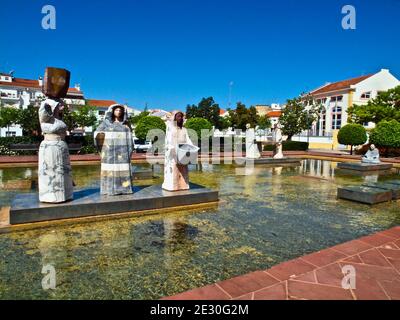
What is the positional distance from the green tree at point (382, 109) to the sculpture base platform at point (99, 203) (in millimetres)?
25867

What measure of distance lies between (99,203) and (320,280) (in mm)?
4209

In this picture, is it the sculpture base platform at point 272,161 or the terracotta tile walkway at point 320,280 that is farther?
the sculpture base platform at point 272,161

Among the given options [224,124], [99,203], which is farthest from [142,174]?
[224,124]

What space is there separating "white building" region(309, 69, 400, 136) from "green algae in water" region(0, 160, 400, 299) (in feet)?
122

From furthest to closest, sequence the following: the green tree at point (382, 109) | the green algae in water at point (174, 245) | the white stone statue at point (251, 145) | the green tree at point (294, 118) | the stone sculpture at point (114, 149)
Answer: the green tree at point (294, 118) → the green tree at point (382, 109) → the white stone statue at point (251, 145) → the stone sculpture at point (114, 149) → the green algae in water at point (174, 245)

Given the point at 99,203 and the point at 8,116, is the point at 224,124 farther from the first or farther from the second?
the point at 99,203

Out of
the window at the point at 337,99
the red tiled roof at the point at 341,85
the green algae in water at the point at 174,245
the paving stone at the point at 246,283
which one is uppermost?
the red tiled roof at the point at 341,85

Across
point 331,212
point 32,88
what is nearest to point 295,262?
point 331,212

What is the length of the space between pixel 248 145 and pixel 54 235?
47.3 ft

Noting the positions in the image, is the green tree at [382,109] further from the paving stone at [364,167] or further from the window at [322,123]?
the window at [322,123]

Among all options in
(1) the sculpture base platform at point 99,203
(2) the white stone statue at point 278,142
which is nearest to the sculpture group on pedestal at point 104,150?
(1) the sculpture base platform at point 99,203

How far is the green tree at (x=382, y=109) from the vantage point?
86.3 ft
